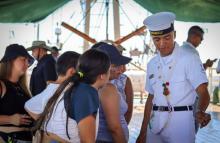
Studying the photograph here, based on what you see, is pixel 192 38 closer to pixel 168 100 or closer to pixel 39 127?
pixel 168 100

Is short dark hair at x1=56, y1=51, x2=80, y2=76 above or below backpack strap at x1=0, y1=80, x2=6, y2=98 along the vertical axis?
above

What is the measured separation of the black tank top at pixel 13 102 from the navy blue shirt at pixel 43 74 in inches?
62.2

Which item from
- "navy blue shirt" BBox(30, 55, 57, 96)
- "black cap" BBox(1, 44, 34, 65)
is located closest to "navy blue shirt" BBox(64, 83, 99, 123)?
"black cap" BBox(1, 44, 34, 65)

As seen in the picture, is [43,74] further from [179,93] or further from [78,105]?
[78,105]

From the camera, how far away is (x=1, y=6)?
4125 mm

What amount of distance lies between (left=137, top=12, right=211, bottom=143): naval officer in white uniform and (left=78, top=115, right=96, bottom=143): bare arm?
3.68ft

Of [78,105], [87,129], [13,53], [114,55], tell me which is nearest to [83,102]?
[78,105]

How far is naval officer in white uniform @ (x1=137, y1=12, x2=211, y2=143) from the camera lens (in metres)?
3.07

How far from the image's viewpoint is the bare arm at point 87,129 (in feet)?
6.91

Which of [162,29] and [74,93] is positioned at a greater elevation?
[162,29]

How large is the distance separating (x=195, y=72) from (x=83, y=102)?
1.23 metres

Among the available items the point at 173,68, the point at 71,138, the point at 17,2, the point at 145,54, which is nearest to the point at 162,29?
the point at 173,68

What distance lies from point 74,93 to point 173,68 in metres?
1.21

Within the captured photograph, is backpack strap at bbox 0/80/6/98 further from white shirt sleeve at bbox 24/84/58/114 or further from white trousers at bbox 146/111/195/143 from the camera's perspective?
white trousers at bbox 146/111/195/143
